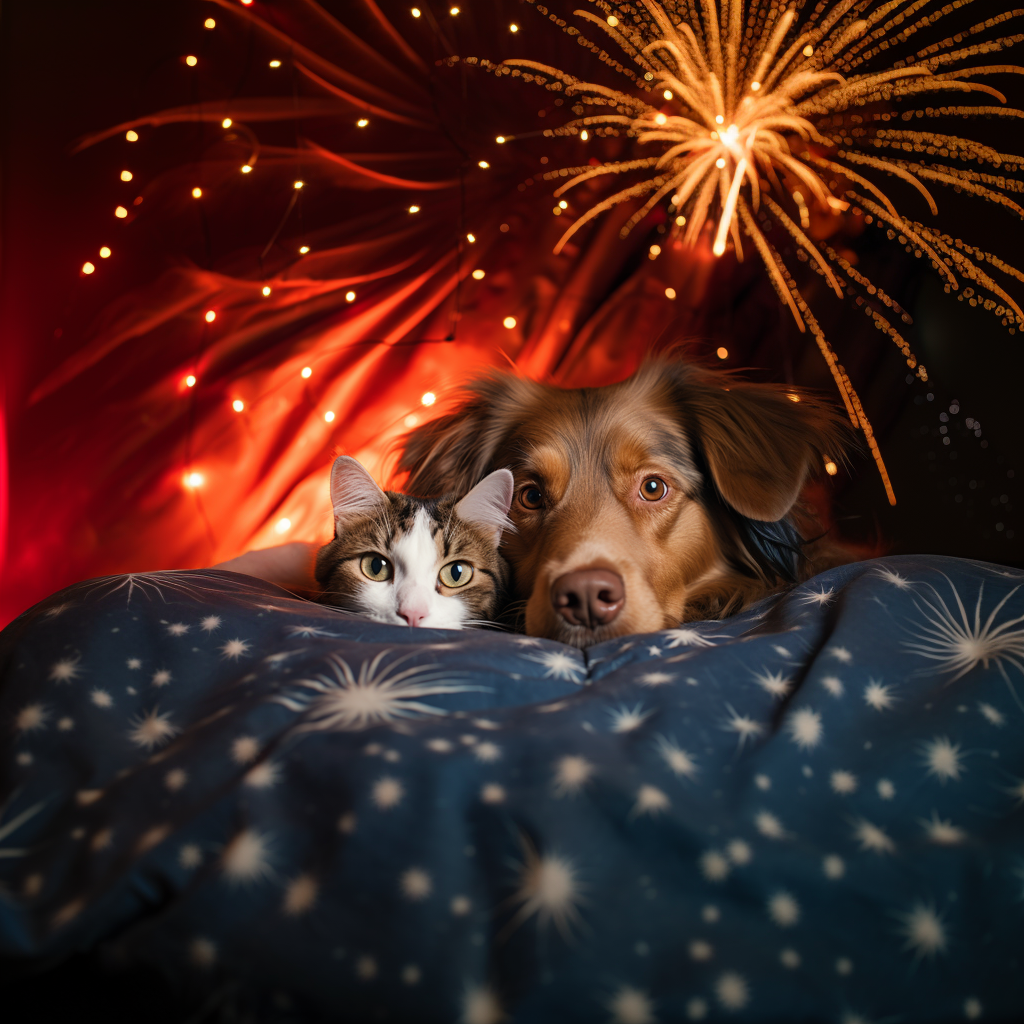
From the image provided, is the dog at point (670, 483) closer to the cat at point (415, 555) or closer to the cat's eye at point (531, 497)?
the cat's eye at point (531, 497)

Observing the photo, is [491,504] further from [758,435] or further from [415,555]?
[758,435]

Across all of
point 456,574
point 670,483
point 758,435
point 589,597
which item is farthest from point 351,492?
point 758,435

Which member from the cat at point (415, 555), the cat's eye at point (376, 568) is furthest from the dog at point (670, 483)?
the cat's eye at point (376, 568)

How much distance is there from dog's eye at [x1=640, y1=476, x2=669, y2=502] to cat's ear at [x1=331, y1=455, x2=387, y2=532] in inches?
27.6

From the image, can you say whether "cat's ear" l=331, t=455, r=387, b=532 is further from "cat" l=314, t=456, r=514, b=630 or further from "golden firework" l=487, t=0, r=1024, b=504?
"golden firework" l=487, t=0, r=1024, b=504

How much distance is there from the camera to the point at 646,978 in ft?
1.94

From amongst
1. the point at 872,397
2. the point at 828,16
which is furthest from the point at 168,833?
the point at 828,16

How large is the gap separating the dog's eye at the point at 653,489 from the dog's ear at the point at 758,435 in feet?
0.45

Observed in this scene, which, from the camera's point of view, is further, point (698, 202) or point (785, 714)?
point (698, 202)

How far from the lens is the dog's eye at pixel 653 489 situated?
1.83 meters

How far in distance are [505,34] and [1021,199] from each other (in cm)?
217

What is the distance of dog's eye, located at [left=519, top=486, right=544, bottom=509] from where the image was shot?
187 cm

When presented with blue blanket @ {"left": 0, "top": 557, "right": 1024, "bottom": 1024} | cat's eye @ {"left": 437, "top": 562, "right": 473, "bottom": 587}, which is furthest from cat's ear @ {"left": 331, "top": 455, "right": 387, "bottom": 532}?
blue blanket @ {"left": 0, "top": 557, "right": 1024, "bottom": 1024}

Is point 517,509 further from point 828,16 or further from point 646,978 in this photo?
point 828,16
